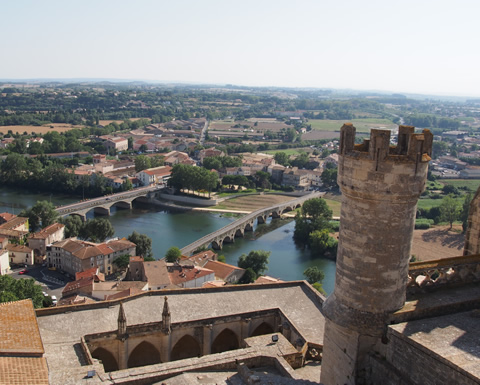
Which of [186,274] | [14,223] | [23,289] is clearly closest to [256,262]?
[186,274]

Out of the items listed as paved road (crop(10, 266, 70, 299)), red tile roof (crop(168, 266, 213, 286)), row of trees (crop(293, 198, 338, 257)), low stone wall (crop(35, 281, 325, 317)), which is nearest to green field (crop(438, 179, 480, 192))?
row of trees (crop(293, 198, 338, 257))

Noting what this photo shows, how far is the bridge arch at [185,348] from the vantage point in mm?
12523

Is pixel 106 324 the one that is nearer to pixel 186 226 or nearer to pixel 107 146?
pixel 186 226

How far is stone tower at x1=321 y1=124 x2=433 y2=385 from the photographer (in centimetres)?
655

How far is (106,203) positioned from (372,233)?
153 ft

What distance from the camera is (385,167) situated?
21.4 ft

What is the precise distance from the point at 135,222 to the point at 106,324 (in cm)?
3652

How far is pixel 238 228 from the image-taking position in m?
44.2

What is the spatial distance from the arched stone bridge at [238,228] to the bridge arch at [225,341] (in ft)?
76.6

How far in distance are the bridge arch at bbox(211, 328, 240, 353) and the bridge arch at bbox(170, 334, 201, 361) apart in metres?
0.46

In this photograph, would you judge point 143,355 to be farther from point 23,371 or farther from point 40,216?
point 40,216

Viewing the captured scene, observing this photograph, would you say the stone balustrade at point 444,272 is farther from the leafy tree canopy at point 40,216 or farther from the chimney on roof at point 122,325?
the leafy tree canopy at point 40,216

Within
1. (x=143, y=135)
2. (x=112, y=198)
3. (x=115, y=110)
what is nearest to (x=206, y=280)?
(x=112, y=198)

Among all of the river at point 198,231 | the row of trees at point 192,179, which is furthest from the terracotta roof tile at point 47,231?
the row of trees at point 192,179
